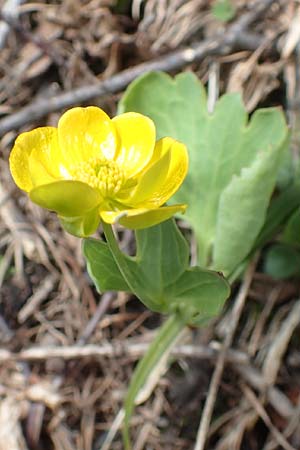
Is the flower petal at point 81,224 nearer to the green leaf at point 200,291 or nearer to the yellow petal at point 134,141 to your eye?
the yellow petal at point 134,141

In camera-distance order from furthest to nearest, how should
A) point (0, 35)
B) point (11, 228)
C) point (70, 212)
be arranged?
1. point (0, 35)
2. point (11, 228)
3. point (70, 212)

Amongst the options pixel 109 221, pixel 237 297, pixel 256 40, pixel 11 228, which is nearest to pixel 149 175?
pixel 109 221

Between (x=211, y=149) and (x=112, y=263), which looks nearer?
(x=112, y=263)

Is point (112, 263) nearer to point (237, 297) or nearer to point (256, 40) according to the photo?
point (237, 297)

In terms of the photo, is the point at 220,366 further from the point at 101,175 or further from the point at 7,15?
the point at 7,15

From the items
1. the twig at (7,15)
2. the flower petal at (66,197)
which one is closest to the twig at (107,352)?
the flower petal at (66,197)

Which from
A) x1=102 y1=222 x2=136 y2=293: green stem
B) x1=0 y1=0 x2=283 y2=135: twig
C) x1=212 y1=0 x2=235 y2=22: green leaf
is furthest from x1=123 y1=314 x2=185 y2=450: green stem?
x1=212 y1=0 x2=235 y2=22: green leaf

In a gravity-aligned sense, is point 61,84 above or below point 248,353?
above

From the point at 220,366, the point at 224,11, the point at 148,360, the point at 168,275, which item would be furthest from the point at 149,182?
the point at 224,11
